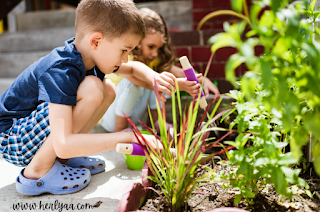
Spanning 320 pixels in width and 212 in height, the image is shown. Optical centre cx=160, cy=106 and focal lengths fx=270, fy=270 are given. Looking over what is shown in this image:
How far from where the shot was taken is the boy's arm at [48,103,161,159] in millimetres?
1107

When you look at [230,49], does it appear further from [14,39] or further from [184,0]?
[14,39]

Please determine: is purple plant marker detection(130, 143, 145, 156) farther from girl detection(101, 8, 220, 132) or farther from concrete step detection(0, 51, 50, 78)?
concrete step detection(0, 51, 50, 78)

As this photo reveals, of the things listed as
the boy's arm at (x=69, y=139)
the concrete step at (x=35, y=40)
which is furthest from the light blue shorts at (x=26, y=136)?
the concrete step at (x=35, y=40)

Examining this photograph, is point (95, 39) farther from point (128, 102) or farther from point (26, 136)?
point (128, 102)

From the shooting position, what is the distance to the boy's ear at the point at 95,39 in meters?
1.24

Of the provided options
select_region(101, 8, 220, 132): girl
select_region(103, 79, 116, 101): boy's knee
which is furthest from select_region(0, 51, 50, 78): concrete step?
select_region(103, 79, 116, 101): boy's knee

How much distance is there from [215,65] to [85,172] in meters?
1.65

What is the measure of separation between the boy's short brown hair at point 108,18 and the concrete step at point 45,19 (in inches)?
116

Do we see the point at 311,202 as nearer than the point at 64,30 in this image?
Yes

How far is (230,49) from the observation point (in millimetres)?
2461

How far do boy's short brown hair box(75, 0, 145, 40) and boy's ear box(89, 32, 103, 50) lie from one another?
0.08ft

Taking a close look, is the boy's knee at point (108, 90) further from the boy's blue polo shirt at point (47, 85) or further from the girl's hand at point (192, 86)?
the girl's hand at point (192, 86)

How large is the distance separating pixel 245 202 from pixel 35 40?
3.54 meters

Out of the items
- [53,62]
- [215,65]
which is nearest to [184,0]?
[215,65]
